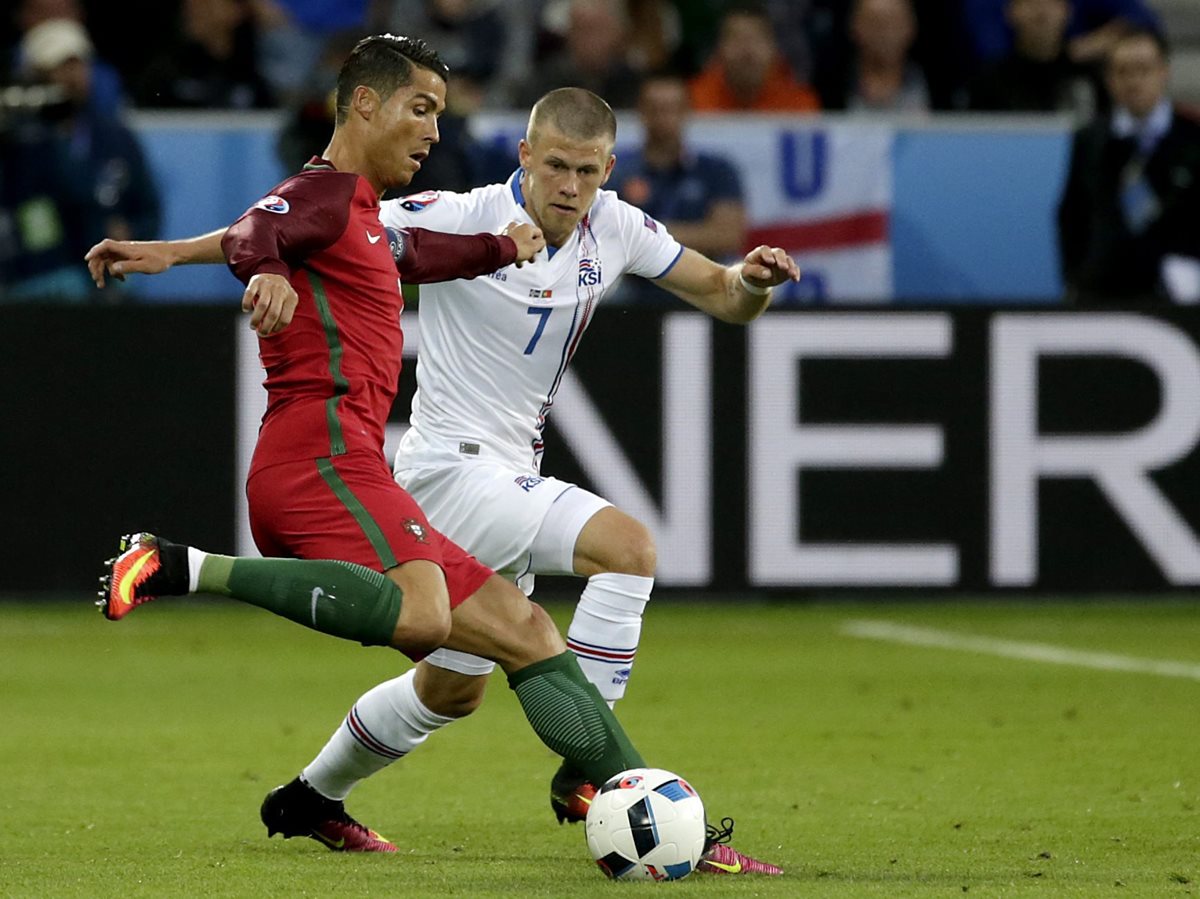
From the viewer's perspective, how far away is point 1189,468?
11602 millimetres

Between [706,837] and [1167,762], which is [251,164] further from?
[706,837]

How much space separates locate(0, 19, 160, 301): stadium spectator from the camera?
39.1 ft

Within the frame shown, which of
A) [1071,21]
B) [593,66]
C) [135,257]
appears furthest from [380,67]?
[1071,21]

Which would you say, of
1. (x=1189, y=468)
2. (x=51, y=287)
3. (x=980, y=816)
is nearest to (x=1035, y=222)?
(x=1189, y=468)

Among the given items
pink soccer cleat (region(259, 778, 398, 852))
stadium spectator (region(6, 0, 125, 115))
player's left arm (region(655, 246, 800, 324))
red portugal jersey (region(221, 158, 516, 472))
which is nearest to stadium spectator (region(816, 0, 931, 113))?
stadium spectator (region(6, 0, 125, 115))

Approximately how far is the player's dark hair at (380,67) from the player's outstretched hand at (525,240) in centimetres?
45

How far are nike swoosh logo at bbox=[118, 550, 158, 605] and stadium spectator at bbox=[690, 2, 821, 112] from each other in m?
8.59

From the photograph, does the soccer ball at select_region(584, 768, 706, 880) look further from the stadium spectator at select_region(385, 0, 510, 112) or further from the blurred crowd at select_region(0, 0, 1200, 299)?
the stadium spectator at select_region(385, 0, 510, 112)

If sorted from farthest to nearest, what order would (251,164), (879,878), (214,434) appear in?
(251,164), (214,434), (879,878)

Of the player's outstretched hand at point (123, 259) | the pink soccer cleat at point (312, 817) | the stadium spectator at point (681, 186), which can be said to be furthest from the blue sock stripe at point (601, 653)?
the stadium spectator at point (681, 186)

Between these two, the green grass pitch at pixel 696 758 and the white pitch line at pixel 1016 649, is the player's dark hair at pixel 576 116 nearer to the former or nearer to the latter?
the green grass pitch at pixel 696 758

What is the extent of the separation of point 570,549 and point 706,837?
1.04m

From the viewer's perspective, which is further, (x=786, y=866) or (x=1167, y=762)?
(x=1167, y=762)

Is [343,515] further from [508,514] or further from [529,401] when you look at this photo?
[529,401]
